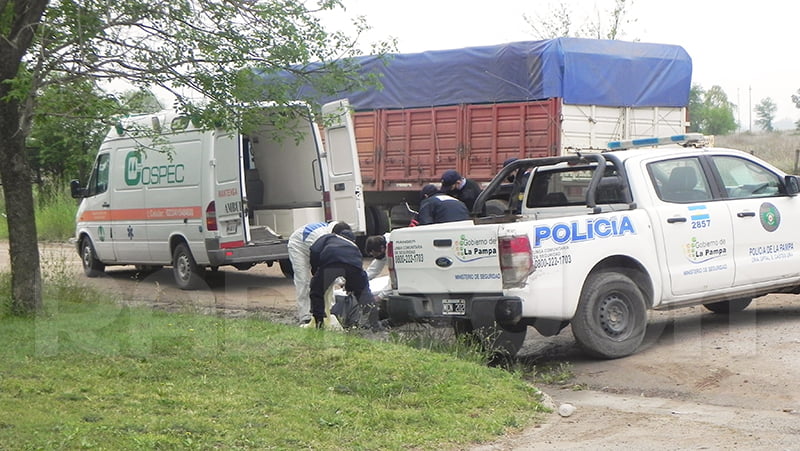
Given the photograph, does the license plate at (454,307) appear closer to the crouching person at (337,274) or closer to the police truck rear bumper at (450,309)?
the police truck rear bumper at (450,309)

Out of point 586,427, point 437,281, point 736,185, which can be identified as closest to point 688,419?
point 586,427

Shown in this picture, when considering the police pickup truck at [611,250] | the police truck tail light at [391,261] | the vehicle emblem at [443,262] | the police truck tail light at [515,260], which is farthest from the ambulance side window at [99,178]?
the police truck tail light at [515,260]

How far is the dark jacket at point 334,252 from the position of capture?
9.92 m

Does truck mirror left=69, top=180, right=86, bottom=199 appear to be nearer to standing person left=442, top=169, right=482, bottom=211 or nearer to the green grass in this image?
standing person left=442, top=169, right=482, bottom=211

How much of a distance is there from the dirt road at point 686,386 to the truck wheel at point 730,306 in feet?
0.40

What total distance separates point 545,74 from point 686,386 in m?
9.73

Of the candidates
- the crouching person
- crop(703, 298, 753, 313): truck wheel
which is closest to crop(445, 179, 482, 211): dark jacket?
the crouching person

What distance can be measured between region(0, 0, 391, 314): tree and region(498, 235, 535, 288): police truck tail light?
10.3 ft

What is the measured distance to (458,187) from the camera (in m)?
12.0

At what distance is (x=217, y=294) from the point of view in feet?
47.8

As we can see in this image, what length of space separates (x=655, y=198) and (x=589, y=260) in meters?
1.06

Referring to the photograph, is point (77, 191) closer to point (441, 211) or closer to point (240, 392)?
point (441, 211)

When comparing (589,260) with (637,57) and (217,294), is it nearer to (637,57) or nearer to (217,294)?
(217,294)

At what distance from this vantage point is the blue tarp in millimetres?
16969
